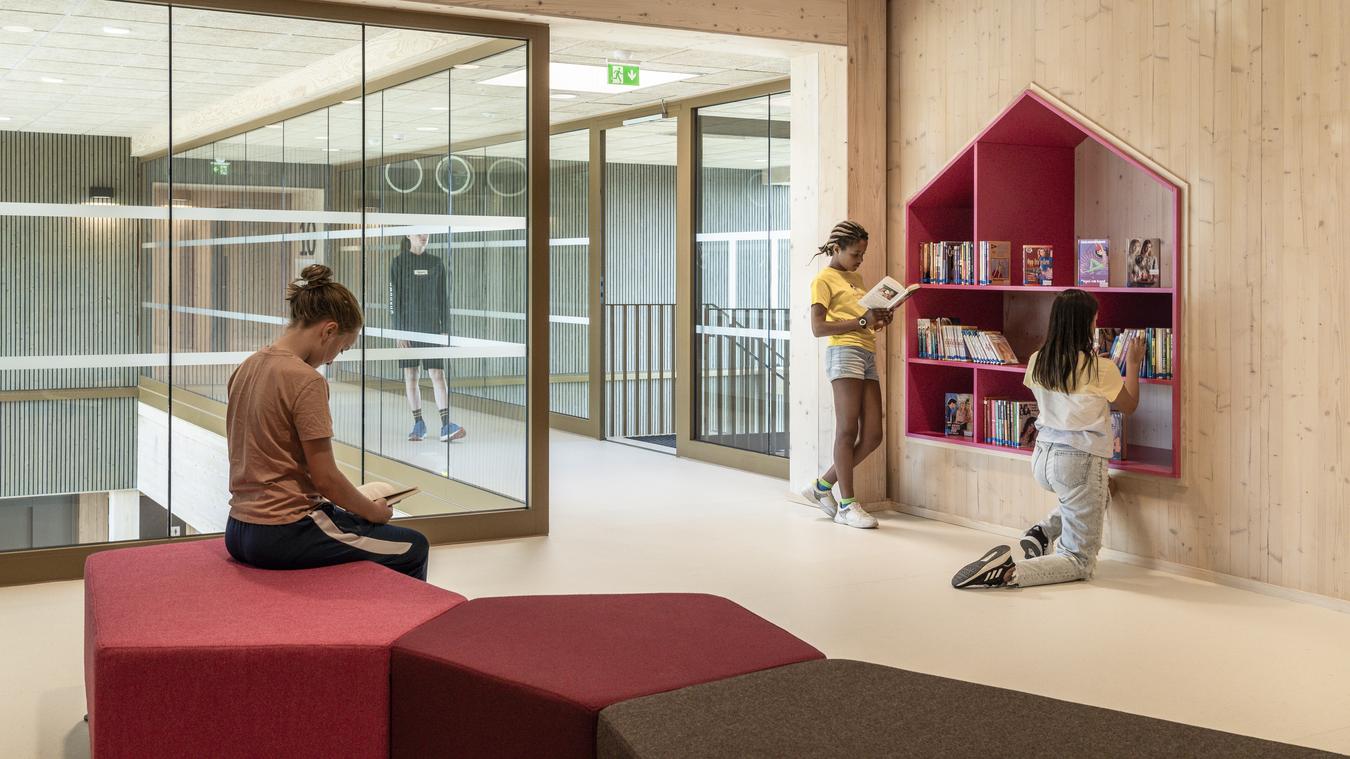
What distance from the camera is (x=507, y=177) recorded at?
613 cm

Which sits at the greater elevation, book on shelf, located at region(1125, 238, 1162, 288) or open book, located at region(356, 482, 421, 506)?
book on shelf, located at region(1125, 238, 1162, 288)

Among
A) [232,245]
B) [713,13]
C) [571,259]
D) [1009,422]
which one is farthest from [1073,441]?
[571,259]

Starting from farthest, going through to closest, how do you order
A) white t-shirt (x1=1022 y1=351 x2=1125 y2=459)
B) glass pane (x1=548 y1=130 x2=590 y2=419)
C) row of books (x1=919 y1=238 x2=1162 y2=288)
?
glass pane (x1=548 y1=130 x2=590 y2=419), row of books (x1=919 y1=238 x2=1162 y2=288), white t-shirt (x1=1022 y1=351 x2=1125 y2=459)

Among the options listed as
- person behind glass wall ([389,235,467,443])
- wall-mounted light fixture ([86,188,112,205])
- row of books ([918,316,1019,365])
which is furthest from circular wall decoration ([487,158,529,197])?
row of books ([918,316,1019,365])

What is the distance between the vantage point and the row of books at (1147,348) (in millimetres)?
5367

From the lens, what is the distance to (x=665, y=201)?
971cm

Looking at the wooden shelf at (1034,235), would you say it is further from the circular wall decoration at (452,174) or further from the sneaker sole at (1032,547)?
the circular wall decoration at (452,174)

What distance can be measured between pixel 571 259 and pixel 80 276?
5465 mm

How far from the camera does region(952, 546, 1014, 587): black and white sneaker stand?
506cm

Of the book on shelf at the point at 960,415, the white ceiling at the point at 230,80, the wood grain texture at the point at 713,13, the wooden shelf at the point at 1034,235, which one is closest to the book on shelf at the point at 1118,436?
the wooden shelf at the point at 1034,235

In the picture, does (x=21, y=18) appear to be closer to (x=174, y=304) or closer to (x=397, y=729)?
(x=174, y=304)

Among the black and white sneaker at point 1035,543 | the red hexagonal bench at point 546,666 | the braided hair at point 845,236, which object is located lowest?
the black and white sneaker at point 1035,543

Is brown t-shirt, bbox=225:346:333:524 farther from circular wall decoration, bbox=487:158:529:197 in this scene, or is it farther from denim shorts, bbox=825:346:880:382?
denim shorts, bbox=825:346:880:382

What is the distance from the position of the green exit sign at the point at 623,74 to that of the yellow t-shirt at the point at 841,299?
2.08m
